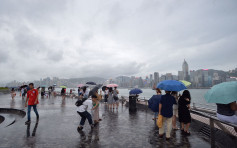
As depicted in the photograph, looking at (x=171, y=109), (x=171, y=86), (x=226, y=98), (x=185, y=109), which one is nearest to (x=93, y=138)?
(x=171, y=109)

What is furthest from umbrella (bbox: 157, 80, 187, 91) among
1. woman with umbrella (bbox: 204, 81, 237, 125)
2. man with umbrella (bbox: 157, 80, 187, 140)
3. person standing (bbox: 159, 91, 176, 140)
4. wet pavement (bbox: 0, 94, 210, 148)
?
wet pavement (bbox: 0, 94, 210, 148)

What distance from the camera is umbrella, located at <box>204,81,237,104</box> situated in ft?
11.0

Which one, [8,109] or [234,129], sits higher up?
[234,129]

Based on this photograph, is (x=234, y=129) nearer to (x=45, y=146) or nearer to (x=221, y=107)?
(x=221, y=107)

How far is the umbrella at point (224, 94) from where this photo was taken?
3343 millimetres

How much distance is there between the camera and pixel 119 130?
5984mm

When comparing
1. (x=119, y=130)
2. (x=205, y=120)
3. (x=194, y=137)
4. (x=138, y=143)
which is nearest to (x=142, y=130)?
(x=119, y=130)

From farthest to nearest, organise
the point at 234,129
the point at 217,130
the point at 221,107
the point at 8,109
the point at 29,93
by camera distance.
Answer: the point at 8,109 → the point at 29,93 → the point at 221,107 → the point at 217,130 → the point at 234,129

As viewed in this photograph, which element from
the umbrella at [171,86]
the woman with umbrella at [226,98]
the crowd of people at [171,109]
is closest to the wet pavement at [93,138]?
the crowd of people at [171,109]

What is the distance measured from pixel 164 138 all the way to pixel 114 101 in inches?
250

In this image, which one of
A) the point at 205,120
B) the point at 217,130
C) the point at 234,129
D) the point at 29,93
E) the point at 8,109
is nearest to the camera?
the point at 234,129

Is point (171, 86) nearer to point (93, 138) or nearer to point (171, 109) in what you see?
point (171, 109)

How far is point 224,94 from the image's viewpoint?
3.44m

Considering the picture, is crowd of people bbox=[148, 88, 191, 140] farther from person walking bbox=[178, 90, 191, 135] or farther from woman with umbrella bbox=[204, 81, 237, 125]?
woman with umbrella bbox=[204, 81, 237, 125]
